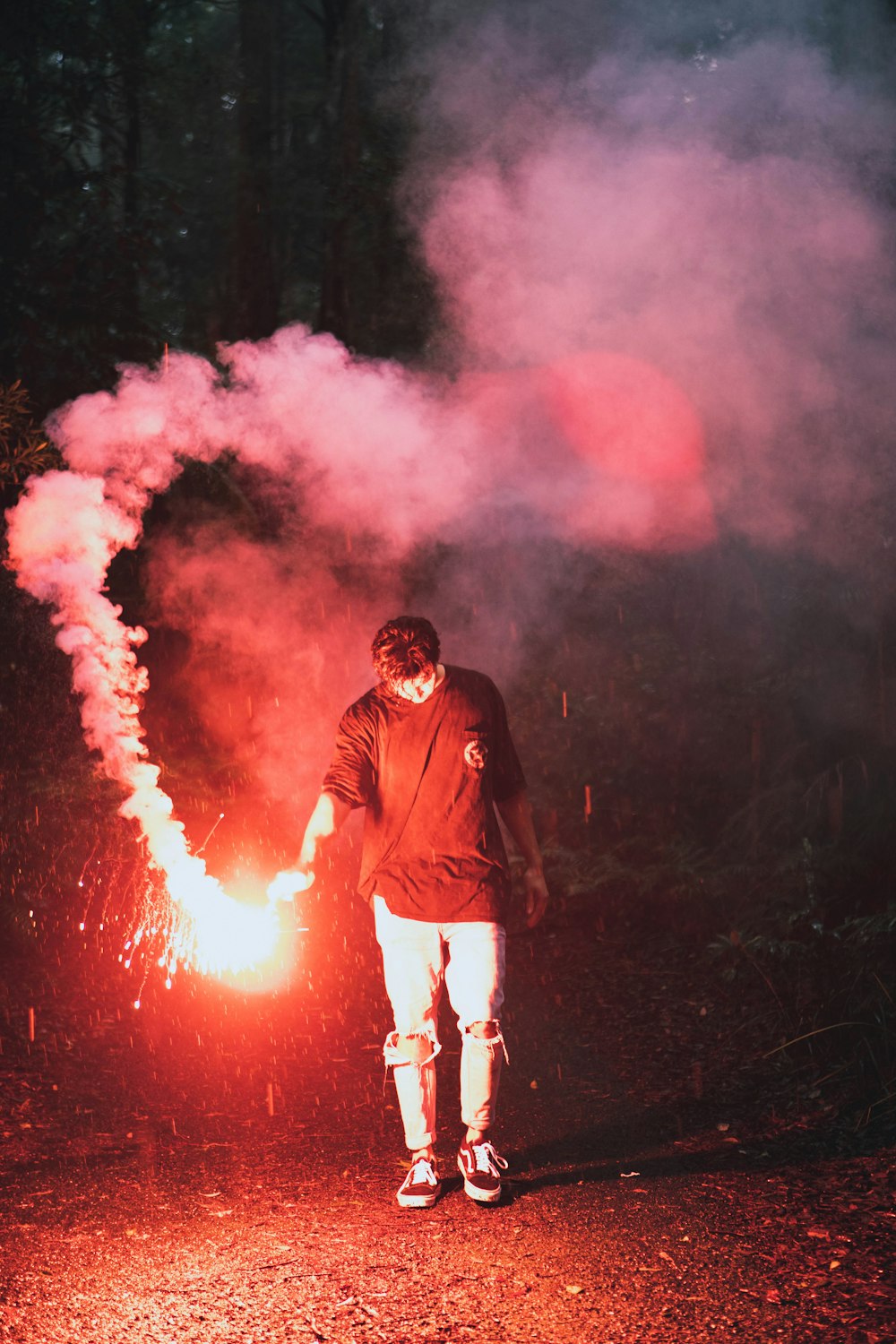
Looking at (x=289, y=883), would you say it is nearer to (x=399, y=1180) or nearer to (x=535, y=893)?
(x=535, y=893)

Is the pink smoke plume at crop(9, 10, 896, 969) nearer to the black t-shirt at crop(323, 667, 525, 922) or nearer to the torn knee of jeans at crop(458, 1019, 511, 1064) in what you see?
the black t-shirt at crop(323, 667, 525, 922)

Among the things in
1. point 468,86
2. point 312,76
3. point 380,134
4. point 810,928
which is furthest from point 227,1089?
point 312,76

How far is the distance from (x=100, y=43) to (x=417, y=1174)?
39.3 ft

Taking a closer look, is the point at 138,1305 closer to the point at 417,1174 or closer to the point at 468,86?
the point at 417,1174

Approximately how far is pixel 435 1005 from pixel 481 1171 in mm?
560

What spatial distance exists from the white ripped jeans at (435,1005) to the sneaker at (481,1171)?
0.22 ft

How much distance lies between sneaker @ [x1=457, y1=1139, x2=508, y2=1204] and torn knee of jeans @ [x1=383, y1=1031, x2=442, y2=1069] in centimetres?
32

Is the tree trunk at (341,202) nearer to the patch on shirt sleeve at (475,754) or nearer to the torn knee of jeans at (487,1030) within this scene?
the patch on shirt sleeve at (475,754)

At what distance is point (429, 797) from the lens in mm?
4355

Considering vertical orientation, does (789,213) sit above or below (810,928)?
above

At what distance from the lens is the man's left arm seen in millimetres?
4562

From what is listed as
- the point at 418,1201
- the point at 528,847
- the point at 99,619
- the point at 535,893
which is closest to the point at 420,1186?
the point at 418,1201

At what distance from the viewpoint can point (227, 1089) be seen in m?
5.80

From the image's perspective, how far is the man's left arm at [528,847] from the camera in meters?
4.56
